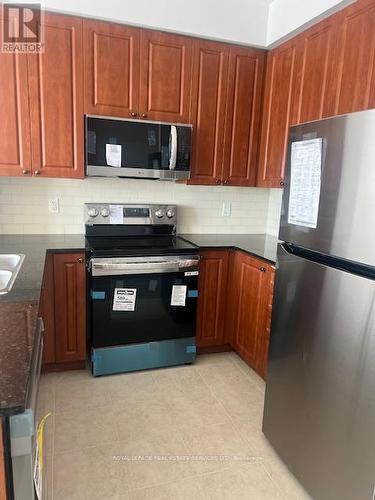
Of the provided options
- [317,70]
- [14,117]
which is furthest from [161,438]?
[317,70]

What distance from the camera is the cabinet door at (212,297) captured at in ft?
9.00

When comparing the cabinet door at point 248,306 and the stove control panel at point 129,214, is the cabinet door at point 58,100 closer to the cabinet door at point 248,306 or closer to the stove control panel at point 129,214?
the stove control panel at point 129,214

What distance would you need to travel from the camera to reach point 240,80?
278 cm

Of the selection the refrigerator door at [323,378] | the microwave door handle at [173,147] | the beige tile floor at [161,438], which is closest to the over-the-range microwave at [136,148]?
the microwave door handle at [173,147]

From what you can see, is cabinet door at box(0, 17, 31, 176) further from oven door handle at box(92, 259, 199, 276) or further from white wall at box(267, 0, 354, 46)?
white wall at box(267, 0, 354, 46)

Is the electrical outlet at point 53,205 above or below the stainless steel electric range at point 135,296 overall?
above

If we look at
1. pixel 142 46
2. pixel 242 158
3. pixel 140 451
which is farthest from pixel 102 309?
pixel 142 46

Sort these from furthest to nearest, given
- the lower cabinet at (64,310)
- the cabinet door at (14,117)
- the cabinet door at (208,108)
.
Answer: the cabinet door at (208,108)
the lower cabinet at (64,310)
the cabinet door at (14,117)

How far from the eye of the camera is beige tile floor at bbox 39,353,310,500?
1668 millimetres

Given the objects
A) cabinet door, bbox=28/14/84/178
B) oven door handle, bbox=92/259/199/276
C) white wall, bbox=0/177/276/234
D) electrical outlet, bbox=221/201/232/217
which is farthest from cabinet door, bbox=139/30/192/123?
oven door handle, bbox=92/259/199/276

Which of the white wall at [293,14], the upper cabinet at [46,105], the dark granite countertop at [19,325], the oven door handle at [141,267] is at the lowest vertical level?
the oven door handle at [141,267]

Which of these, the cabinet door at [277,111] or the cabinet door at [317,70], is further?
the cabinet door at [277,111]

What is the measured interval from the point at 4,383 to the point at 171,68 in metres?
2.38

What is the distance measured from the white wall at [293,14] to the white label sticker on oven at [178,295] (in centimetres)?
189
